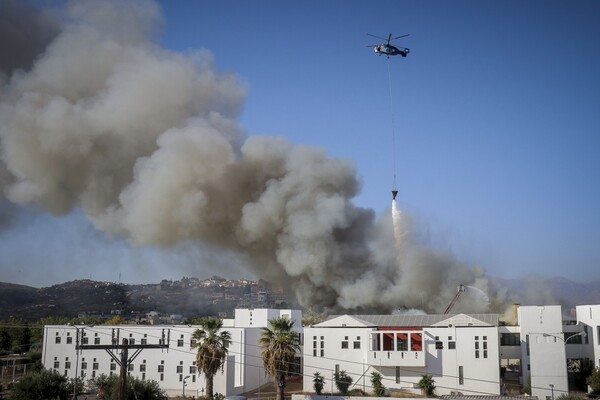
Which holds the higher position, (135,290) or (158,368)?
(135,290)

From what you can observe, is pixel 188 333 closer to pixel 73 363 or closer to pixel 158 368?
pixel 158 368

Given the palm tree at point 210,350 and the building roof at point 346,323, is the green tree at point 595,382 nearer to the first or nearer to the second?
the building roof at point 346,323

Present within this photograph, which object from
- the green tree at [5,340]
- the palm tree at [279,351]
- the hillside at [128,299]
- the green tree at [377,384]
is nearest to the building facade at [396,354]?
the green tree at [377,384]

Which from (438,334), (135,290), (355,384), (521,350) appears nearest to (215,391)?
(355,384)

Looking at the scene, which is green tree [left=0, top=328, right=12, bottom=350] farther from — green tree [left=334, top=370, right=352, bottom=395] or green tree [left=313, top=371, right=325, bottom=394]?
green tree [left=334, top=370, right=352, bottom=395]

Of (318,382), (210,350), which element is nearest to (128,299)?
(318,382)

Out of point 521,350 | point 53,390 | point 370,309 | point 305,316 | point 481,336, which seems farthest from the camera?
point 305,316
